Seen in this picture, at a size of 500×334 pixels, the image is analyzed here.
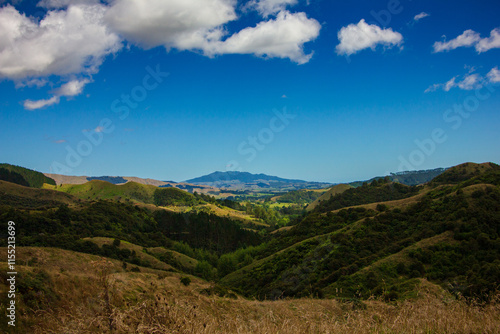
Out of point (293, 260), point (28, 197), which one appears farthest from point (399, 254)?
point (28, 197)

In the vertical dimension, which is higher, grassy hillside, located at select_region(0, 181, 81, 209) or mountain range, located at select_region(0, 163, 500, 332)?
grassy hillside, located at select_region(0, 181, 81, 209)

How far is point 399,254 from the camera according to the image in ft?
137

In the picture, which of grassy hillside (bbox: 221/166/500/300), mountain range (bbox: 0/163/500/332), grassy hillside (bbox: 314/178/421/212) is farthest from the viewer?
grassy hillside (bbox: 314/178/421/212)

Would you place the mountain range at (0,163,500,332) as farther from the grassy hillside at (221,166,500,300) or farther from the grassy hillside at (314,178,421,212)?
the grassy hillside at (314,178,421,212)

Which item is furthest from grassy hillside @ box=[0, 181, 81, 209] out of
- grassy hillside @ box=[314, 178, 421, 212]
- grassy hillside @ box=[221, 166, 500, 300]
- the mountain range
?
grassy hillside @ box=[314, 178, 421, 212]

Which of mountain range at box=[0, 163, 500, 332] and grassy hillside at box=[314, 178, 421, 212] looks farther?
grassy hillside at box=[314, 178, 421, 212]

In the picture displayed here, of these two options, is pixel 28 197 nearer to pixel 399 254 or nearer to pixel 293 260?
pixel 293 260

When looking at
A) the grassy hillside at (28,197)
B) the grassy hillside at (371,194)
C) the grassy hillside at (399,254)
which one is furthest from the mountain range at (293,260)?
the grassy hillside at (28,197)

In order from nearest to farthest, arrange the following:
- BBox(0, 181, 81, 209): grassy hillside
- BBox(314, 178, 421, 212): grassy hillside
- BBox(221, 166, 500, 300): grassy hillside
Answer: BBox(221, 166, 500, 300): grassy hillside < BBox(314, 178, 421, 212): grassy hillside < BBox(0, 181, 81, 209): grassy hillside

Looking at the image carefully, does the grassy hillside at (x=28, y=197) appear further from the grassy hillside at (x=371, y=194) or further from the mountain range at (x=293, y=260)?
the grassy hillside at (x=371, y=194)

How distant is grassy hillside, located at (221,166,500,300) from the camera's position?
33531 millimetres

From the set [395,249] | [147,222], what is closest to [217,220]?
[147,222]

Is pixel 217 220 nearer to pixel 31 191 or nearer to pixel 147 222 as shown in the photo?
pixel 147 222

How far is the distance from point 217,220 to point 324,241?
72786mm
